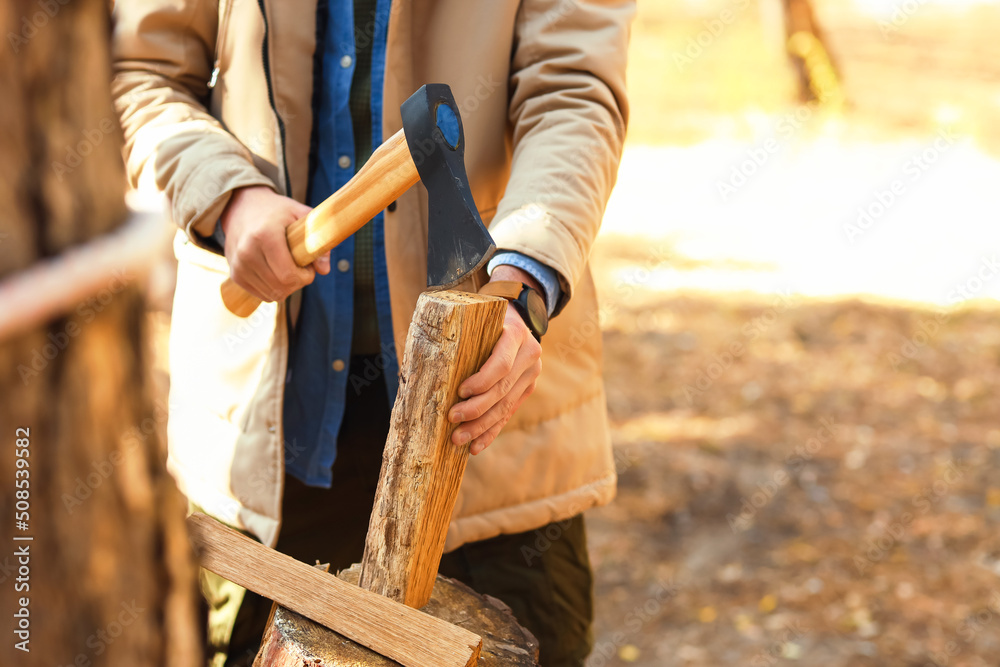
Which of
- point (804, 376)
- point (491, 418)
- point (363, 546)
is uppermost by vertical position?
point (491, 418)

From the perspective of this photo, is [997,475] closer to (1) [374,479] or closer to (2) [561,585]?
(2) [561,585]

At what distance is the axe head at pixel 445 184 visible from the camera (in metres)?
1.27

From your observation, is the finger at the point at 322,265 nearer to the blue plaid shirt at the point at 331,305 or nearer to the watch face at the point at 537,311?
the blue plaid shirt at the point at 331,305

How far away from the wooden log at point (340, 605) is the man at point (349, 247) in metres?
0.38

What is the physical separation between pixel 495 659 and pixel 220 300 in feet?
2.97

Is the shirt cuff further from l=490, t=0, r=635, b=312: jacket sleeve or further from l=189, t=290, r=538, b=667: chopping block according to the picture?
l=189, t=290, r=538, b=667: chopping block

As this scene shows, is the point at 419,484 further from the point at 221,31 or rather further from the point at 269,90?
the point at 221,31

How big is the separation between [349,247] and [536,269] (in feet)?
1.42

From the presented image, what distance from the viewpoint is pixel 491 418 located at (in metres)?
1.30

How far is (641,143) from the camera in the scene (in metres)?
10.5

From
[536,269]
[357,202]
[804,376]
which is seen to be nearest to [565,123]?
[536,269]

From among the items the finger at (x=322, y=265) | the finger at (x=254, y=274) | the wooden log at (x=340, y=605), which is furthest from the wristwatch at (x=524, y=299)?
the wooden log at (x=340, y=605)

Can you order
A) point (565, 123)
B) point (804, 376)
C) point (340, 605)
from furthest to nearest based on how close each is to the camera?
1. point (804, 376)
2. point (565, 123)
3. point (340, 605)

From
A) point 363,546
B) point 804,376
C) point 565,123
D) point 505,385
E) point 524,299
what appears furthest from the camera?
point 804,376
